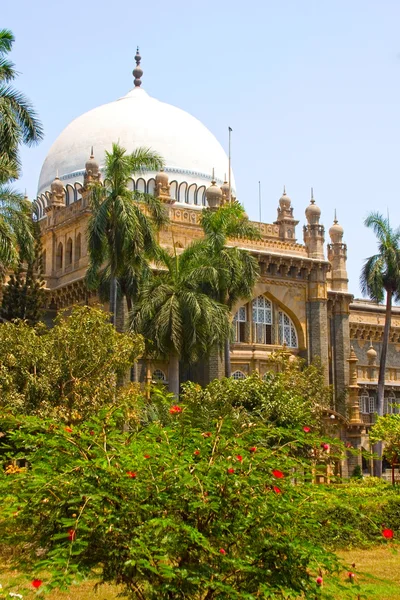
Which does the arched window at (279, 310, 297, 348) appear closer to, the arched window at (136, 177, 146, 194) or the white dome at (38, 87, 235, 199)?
the arched window at (136, 177, 146, 194)

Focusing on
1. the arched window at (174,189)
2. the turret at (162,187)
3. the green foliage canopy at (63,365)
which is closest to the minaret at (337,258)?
the arched window at (174,189)

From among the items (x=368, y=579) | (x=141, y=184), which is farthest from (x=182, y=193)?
(x=368, y=579)

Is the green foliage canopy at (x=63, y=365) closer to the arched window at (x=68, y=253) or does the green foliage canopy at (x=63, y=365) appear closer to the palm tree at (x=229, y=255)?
the palm tree at (x=229, y=255)

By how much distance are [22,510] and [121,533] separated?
975 millimetres

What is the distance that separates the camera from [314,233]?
4103 cm

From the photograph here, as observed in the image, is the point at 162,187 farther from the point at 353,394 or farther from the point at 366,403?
the point at 366,403

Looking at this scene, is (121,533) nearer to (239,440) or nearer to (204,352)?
(239,440)

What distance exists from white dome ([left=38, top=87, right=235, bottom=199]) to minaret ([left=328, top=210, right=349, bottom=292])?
21.4ft

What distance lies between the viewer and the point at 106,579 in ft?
24.5

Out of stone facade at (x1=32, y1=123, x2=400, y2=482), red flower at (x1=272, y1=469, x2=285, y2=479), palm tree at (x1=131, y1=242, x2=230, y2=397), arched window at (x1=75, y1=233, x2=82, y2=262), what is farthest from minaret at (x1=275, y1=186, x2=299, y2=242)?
red flower at (x1=272, y1=469, x2=285, y2=479)

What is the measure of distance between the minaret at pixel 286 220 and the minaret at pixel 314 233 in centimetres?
74

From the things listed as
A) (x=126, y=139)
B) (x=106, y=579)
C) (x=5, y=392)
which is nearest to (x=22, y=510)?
(x=106, y=579)

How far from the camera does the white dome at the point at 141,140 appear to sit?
44.6 meters

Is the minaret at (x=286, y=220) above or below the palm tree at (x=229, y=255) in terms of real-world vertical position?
above
